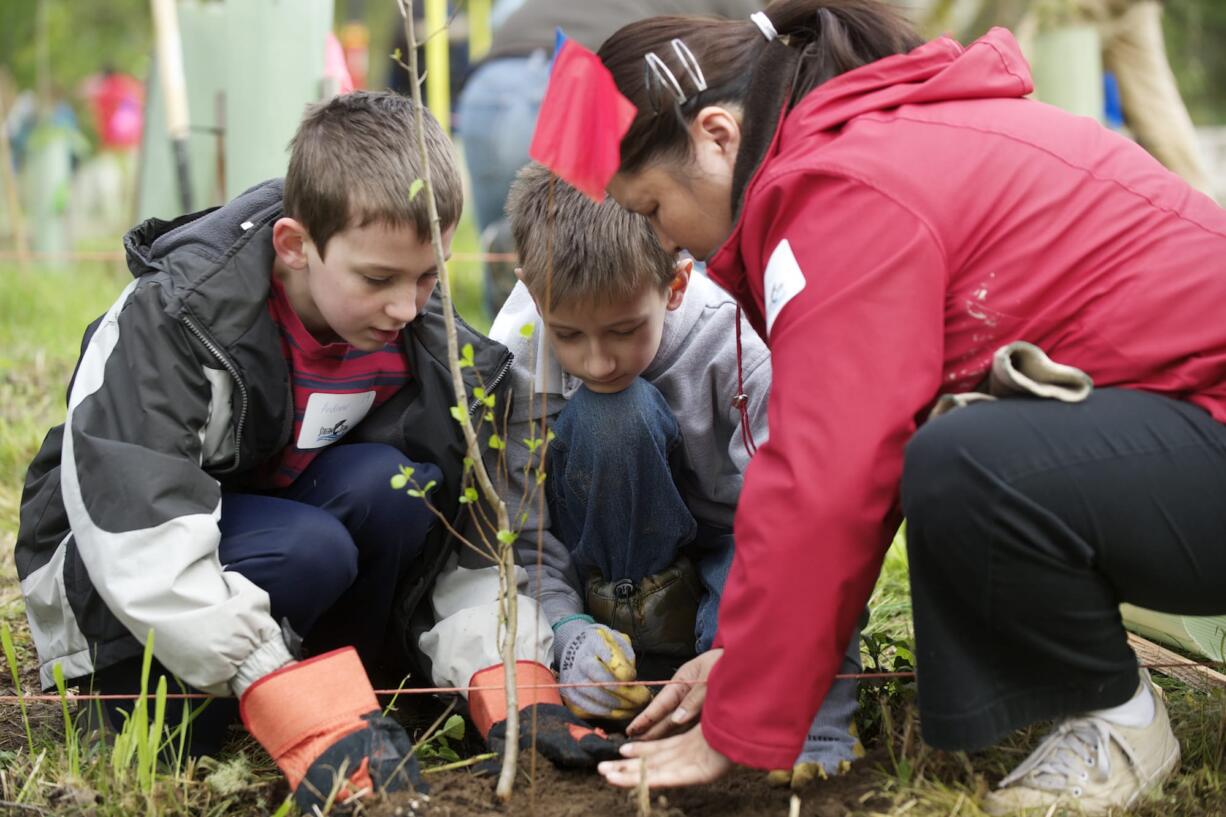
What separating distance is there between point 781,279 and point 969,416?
0.30 meters

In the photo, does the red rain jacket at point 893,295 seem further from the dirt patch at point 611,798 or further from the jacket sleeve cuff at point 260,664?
the jacket sleeve cuff at point 260,664

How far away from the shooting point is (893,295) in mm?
1682

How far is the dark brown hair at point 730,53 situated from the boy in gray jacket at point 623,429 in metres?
0.41

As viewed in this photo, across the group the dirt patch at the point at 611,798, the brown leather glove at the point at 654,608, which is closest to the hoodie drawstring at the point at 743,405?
the brown leather glove at the point at 654,608

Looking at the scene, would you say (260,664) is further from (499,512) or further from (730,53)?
(730,53)

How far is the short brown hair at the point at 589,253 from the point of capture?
7.78 ft

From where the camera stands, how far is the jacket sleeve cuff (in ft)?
A: 6.48

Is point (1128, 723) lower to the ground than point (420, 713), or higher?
higher

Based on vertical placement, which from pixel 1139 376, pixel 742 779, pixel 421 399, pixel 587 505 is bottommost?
pixel 742 779

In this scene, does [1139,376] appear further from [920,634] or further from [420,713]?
A: [420,713]

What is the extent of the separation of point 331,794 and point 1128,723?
108cm

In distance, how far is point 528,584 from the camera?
2.49 m

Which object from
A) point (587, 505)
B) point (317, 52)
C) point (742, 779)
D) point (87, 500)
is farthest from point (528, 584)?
point (317, 52)

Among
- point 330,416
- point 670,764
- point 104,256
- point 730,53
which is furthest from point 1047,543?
point 104,256
